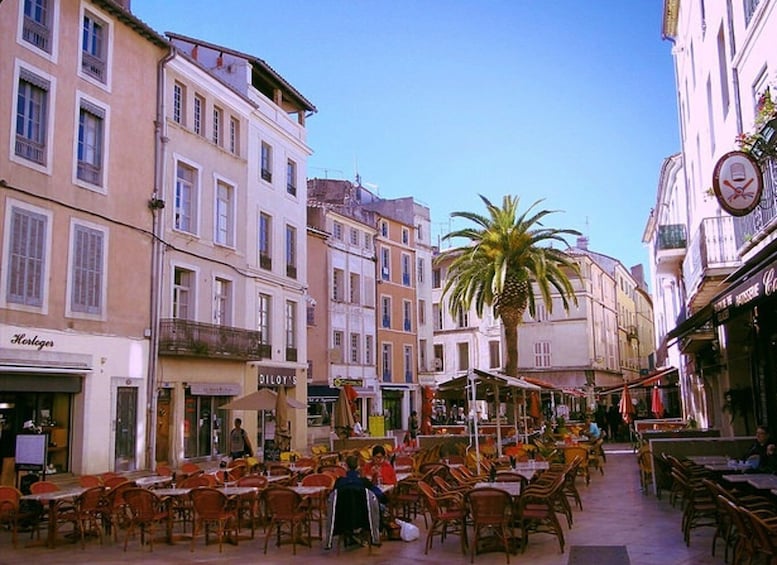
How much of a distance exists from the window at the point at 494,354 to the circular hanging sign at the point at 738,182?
4397cm

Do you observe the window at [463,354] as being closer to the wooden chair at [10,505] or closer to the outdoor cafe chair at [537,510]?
the outdoor cafe chair at [537,510]

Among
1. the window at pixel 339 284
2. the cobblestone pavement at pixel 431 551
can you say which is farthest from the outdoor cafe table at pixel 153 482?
the window at pixel 339 284

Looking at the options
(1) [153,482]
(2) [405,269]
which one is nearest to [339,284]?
(2) [405,269]

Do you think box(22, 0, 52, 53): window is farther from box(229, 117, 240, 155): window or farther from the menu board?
the menu board

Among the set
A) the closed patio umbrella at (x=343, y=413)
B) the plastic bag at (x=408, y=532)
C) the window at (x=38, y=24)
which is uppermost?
the window at (x=38, y=24)

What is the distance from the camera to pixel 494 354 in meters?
56.3

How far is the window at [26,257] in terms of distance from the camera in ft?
58.5

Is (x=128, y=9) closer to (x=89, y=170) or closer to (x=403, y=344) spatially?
(x=89, y=170)

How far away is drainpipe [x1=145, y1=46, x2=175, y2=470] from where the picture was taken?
22188mm

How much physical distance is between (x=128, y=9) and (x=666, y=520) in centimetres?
2032

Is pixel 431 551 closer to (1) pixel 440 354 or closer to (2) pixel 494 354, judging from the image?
(2) pixel 494 354

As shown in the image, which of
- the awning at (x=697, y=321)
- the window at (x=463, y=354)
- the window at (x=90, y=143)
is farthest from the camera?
the window at (x=463, y=354)

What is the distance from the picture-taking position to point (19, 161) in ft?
59.5

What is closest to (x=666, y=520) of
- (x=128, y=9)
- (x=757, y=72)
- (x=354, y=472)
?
(x=354, y=472)
